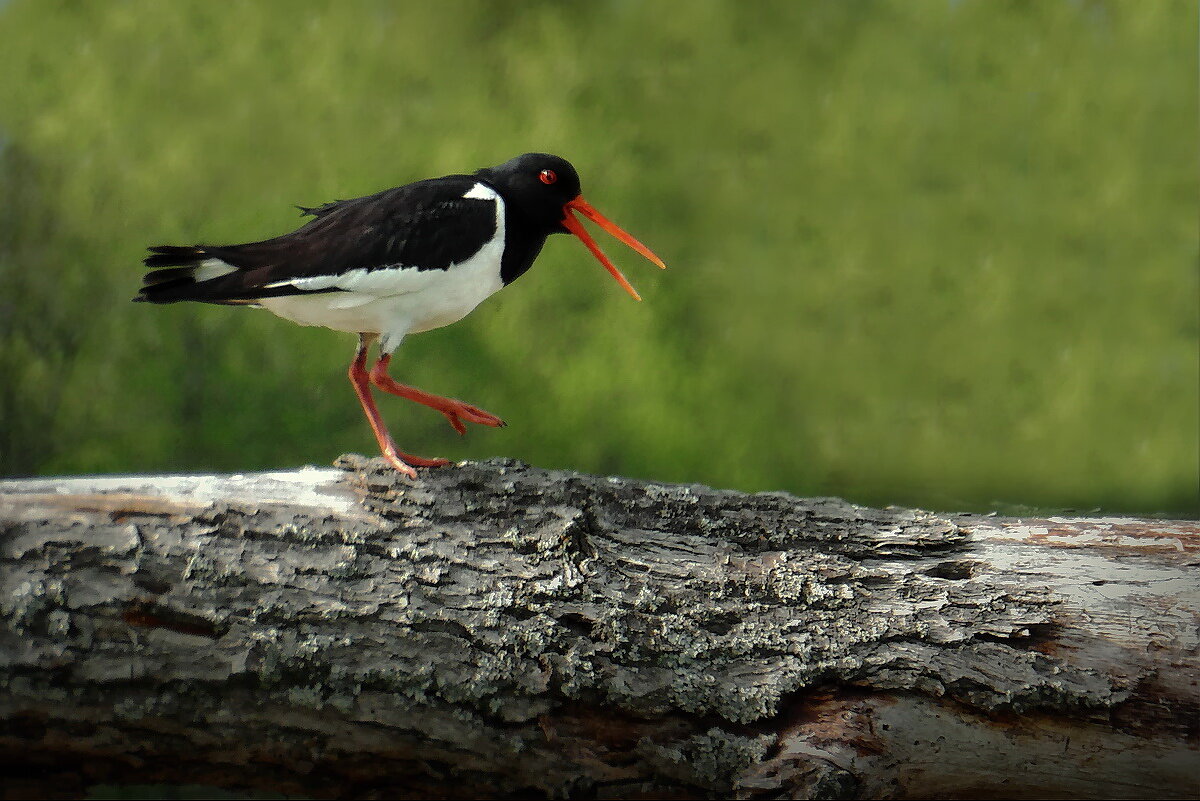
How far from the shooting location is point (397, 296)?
5.64ft

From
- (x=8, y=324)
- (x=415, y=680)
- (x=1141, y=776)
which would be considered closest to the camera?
(x=415, y=680)

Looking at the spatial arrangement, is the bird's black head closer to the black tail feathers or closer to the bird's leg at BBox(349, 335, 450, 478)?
the bird's leg at BBox(349, 335, 450, 478)

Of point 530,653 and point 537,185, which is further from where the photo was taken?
point 537,185

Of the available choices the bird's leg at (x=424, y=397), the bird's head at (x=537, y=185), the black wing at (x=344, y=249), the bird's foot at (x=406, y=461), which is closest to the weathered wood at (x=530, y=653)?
the bird's foot at (x=406, y=461)

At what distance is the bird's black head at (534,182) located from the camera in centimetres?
187

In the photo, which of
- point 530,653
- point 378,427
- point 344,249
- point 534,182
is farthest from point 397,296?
point 530,653

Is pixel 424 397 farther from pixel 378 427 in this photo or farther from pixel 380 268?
pixel 380 268

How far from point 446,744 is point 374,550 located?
30cm

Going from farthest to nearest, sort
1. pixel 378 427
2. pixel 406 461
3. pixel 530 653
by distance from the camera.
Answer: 1. pixel 378 427
2. pixel 406 461
3. pixel 530 653

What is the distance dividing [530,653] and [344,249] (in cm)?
79

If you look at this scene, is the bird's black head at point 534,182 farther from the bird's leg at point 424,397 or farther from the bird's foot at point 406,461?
the bird's foot at point 406,461

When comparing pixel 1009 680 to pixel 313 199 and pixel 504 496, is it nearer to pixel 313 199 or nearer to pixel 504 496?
pixel 504 496

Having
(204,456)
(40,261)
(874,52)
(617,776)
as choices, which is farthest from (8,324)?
(874,52)

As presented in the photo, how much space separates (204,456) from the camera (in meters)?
3.34
